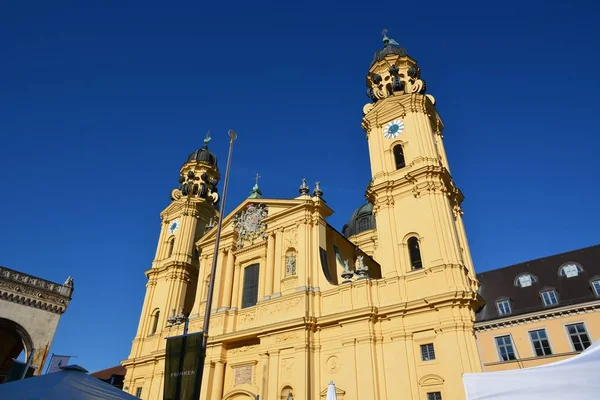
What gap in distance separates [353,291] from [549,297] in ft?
46.1

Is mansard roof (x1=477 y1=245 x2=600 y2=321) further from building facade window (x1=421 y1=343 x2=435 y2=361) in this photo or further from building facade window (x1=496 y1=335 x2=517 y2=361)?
building facade window (x1=421 y1=343 x2=435 y2=361)

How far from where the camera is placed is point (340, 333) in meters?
19.4

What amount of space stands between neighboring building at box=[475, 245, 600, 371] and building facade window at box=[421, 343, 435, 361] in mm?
7022

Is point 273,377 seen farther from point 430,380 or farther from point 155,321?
point 155,321

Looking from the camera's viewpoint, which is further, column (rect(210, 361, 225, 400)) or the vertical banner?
column (rect(210, 361, 225, 400))

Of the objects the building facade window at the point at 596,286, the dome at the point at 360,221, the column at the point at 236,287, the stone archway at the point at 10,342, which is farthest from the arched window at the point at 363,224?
the stone archway at the point at 10,342

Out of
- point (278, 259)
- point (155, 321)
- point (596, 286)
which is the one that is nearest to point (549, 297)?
point (596, 286)

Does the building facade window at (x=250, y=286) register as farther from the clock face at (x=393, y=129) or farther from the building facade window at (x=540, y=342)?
the building facade window at (x=540, y=342)

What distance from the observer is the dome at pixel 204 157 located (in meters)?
37.2

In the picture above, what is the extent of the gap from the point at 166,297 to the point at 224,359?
9548 millimetres

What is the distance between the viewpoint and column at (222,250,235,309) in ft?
80.8

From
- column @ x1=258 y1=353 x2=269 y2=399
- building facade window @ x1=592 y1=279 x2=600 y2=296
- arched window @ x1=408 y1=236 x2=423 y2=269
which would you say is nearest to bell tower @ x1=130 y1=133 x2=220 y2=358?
column @ x1=258 y1=353 x2=269 y2=399

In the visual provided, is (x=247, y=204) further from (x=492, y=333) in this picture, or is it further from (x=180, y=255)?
(x=492, y=333)

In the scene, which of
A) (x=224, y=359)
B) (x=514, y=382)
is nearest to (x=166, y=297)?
(x=224, y=359)
